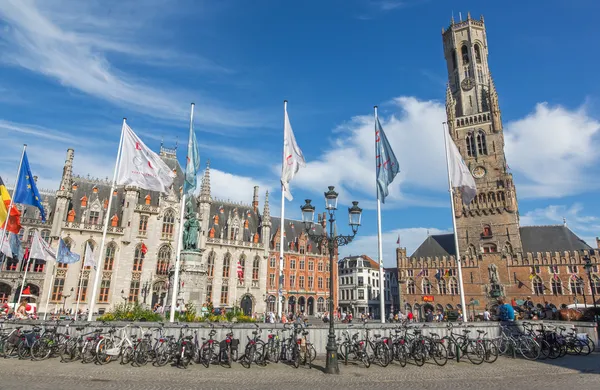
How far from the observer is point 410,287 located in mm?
58156

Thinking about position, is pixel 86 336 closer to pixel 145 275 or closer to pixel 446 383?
pixel 446 383

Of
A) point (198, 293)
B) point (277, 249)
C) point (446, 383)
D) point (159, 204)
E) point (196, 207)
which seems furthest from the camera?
point (277, 249)

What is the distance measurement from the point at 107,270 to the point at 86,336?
3139cm

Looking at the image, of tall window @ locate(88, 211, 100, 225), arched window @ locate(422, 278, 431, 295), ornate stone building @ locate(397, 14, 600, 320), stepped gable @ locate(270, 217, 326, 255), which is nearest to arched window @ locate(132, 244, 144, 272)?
tall window @ locate(88, 211, 100, 225)

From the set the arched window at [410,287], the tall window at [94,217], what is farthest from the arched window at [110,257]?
the arched window at [410,287]

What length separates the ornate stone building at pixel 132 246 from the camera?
1492 inches

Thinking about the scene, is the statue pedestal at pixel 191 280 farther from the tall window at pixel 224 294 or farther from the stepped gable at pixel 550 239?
the stepped gable at pixel 550 239

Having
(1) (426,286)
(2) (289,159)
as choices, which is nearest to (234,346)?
(2) (289,159)

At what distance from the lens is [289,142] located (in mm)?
20875

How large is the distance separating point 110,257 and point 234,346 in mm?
34654

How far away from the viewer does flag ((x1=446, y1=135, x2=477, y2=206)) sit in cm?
1948

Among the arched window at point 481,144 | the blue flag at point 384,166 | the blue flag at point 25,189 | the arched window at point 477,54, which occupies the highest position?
the arched window at point 477,54

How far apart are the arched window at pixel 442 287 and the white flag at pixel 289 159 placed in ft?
145

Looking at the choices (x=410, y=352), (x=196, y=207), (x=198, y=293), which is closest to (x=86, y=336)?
(x=198, y=293)
